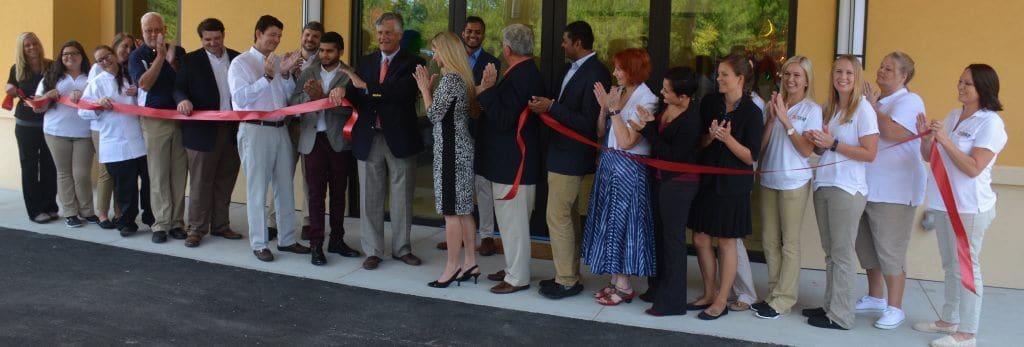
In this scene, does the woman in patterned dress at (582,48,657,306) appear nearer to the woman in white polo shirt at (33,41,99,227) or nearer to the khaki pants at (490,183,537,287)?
the khaki pants at (490,183,537,287)

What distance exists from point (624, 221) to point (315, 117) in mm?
2554

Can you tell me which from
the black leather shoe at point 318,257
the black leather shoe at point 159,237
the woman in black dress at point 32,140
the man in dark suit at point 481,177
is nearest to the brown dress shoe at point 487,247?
the man in dark suit at point 481,177

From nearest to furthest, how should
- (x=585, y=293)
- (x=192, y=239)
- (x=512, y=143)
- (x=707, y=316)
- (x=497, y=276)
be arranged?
(x=707, y=316) → (x=512, y=143) → (x=585, y=293) → (x=497, y=276) → (x=192, y=239)

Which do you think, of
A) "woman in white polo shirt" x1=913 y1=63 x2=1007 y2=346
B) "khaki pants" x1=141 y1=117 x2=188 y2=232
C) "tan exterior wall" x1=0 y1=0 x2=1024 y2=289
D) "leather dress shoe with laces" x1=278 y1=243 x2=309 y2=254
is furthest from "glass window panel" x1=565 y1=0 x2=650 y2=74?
"khaki pants" x1=141 y1=117 x2=188 y2=232

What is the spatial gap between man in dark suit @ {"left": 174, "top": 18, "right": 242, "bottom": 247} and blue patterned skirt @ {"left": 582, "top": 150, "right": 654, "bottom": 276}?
10.6ft

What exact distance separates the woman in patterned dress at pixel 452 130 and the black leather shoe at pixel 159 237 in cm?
268

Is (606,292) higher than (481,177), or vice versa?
(481,177)

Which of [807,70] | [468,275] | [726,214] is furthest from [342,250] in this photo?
[807,70]

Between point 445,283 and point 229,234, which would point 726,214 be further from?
point 229,234

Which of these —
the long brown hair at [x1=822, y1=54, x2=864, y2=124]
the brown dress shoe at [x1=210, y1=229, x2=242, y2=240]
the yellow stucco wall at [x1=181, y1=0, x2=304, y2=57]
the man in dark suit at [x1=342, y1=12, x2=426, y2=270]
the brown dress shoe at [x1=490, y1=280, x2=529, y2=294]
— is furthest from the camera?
the yellow stucco wall at [x1=181, y1=0, x2=304, y2=57]

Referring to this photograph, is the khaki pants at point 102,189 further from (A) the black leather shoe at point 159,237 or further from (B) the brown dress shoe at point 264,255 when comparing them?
(B) the brown dress shoe at point 264,255

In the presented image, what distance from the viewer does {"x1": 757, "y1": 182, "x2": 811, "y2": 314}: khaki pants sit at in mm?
5594

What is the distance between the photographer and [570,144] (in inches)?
233

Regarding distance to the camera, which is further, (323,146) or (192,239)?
(192,239)
